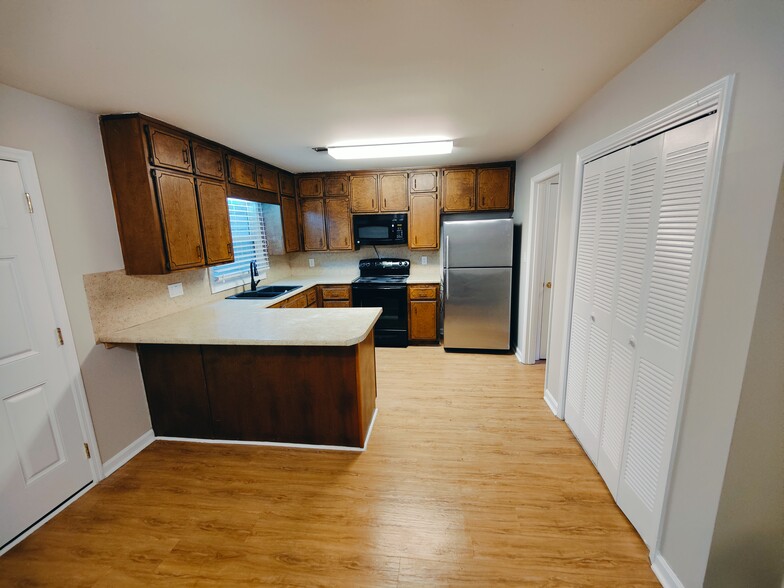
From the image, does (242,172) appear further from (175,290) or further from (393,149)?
(393,149)

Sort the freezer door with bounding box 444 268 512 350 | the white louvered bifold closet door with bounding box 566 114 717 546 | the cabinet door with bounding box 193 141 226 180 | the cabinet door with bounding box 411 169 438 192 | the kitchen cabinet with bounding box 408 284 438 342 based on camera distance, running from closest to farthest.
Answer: the white louvered bifold closet door with bounding box 566 114 717 546 → the cabinet door with bounding box 193 141 226 180 → the freezer door with bounding box 444 268 512 350 → the cabinet door with bounding box 411 169 438 192 → the kitchen cabinet with bounding box 408 284 438 342

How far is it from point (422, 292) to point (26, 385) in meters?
3.44

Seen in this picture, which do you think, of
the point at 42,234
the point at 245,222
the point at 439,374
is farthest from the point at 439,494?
the point at 245,222

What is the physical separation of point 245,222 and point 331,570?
3.42 m

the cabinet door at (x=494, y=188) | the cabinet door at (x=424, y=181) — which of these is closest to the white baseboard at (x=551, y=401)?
the cabinet door at (x=494, y=188)

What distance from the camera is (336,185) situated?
13.6ft

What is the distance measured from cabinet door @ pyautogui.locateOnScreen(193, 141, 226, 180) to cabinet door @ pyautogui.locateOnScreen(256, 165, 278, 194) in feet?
1.89

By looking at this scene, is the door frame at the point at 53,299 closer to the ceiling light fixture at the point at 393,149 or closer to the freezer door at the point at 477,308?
the ceiling light fixture at the point at 393,149

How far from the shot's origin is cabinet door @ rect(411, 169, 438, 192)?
3.96 metres

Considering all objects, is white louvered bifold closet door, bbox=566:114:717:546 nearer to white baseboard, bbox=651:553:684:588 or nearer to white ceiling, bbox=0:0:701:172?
white baseboard, bbox=651:553:684:588

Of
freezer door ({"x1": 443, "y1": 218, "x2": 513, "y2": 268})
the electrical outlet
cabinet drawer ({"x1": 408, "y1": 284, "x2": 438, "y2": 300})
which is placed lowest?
cabinet drawer ({"x1": 408, "y1": 284, "x2": 438, "y2": 300})

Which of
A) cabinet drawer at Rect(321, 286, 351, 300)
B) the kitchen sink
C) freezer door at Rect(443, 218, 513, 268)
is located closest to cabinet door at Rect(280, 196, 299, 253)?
the kitchen sink

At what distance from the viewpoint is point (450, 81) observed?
1.71 m

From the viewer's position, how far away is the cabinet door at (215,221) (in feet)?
8.55
